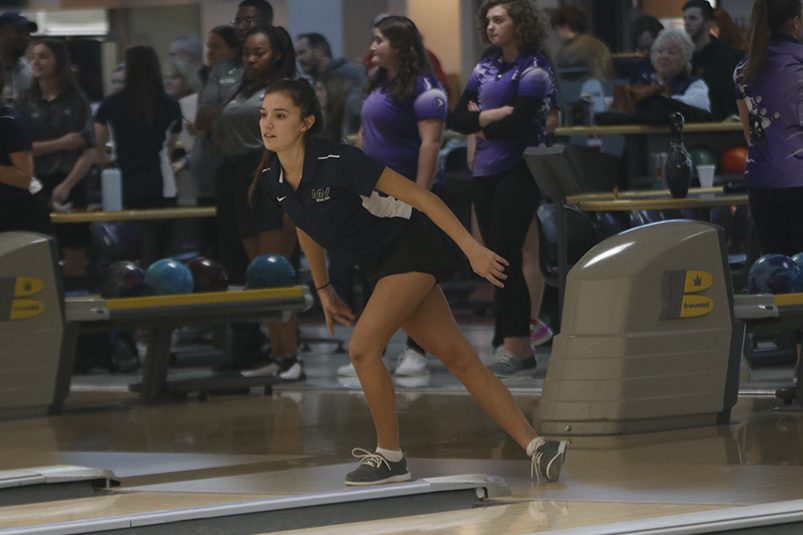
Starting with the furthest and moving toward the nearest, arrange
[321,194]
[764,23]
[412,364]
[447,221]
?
[412,364] → [764,23] → [321,194] → [447,221]

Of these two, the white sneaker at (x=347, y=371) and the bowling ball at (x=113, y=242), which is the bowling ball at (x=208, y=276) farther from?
the bowling ball at (x=113, y=242)

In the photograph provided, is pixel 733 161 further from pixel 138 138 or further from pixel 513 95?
pixel 138 138

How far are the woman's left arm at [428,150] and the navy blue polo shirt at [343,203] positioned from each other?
2424 mm

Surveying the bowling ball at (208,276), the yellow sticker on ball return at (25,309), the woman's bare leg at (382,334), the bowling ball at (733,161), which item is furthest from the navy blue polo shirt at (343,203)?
the bowling ball at (733,161)

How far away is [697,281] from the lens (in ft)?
20.9

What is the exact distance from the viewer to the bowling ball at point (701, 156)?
975 cm

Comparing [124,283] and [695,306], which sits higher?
[695,306]

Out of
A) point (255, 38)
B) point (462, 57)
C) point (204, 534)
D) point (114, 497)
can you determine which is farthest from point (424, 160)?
point (462, 57)

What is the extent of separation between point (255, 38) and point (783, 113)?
2.33 meters

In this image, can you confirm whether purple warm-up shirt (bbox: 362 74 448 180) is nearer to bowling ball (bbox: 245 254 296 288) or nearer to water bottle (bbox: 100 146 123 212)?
bowling ball (bbox: 245 254 296 288)

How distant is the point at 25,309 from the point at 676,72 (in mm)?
3577

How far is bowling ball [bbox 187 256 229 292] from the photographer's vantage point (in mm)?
7895

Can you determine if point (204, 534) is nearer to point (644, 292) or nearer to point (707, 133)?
point (644, 292)

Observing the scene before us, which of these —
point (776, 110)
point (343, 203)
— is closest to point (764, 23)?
point (776, 110)
